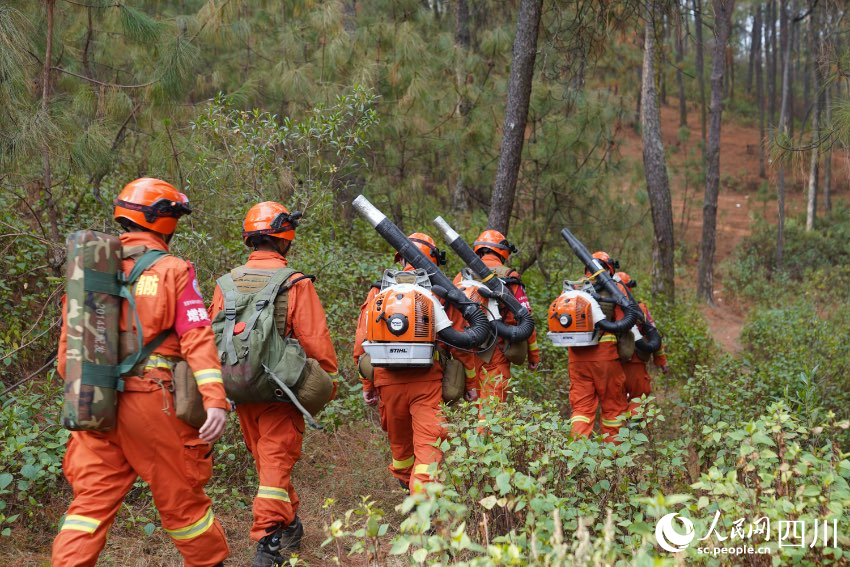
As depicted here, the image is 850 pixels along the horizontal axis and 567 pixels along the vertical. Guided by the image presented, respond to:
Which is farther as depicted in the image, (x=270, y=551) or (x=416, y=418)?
(x=416, y=418)

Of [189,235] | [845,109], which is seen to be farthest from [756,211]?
[189,235]

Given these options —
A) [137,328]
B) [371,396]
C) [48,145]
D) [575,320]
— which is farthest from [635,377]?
[48,145]

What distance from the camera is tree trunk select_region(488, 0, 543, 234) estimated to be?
7.96 metres

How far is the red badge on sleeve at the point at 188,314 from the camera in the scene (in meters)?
3.65

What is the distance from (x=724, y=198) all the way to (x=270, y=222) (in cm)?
3102

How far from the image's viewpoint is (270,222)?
187 inches

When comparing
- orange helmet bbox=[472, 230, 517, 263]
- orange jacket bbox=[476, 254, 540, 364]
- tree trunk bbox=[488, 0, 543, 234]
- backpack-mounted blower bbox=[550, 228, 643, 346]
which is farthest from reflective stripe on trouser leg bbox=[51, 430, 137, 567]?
tree trunk bbox=[488, 0, 543, 234]

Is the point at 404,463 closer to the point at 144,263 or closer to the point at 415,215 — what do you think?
the point at 144,263

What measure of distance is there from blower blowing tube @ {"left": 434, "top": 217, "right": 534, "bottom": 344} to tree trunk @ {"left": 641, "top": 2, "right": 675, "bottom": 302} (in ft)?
21.0

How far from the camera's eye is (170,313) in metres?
3.64

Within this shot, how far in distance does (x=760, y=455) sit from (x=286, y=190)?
5583mm

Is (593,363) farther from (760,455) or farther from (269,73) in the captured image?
(269,73)

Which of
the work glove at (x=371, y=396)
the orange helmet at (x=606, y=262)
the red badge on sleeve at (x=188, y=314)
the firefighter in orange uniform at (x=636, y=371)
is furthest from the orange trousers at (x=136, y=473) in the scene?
the firefighter in orange uniform at (x=636, y=371)

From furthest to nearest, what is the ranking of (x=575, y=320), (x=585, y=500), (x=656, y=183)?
(x=656, y=183) < (x=575, y=320) < (x=585, y=500)
